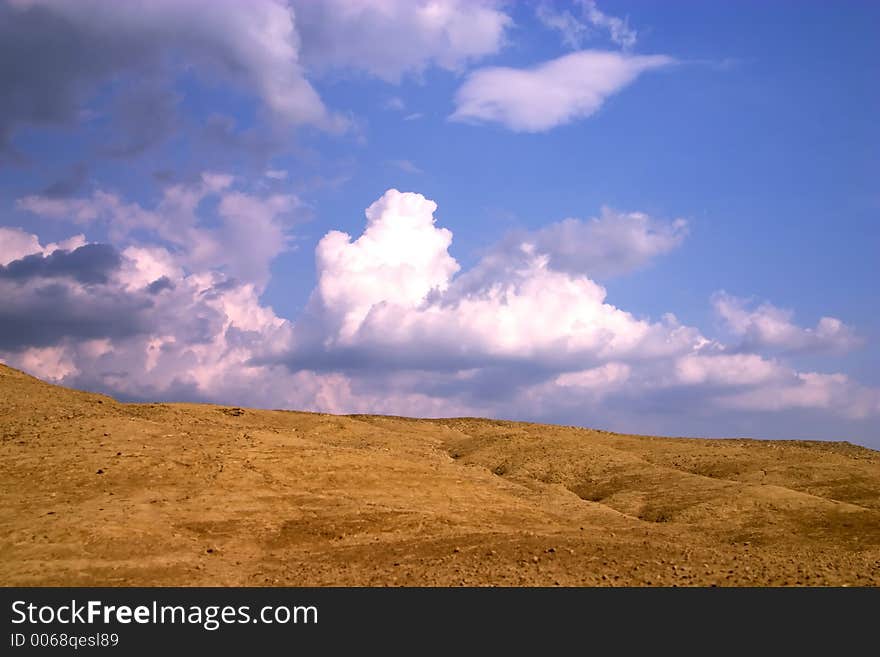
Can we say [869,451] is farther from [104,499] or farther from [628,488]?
[104,499]

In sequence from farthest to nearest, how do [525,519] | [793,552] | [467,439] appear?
[467,439] → [525,519] → [793,552]

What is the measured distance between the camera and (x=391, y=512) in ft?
71.4

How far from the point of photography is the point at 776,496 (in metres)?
26.1

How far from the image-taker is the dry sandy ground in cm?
1683

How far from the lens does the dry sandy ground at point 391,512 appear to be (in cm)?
1683

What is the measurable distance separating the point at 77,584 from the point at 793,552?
16953mm
